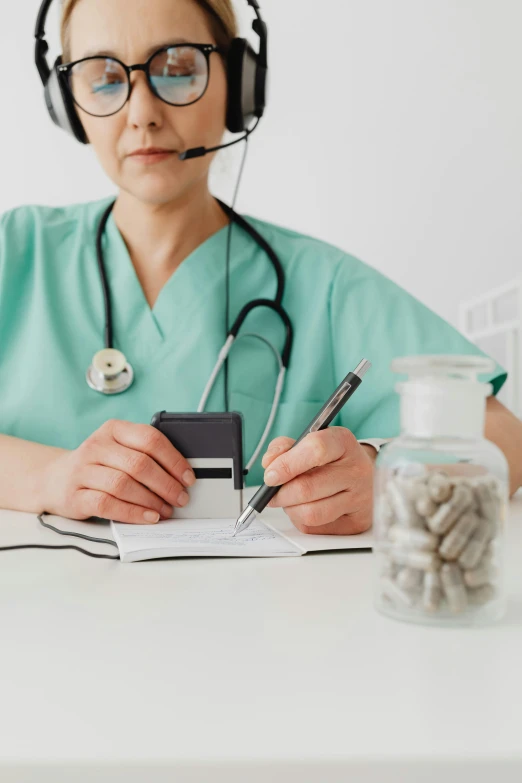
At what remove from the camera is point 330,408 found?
636mm

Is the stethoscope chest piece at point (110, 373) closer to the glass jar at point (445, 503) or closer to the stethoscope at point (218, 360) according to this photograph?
the stethoscope at point (218, 360)

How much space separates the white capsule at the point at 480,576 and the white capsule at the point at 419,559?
0.06 ft

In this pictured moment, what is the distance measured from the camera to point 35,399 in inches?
40.6

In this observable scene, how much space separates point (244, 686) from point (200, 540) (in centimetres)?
29

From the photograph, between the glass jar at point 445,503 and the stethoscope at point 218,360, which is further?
the stethoscope at point 218,360

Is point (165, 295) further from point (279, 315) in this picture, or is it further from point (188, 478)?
point (188, 478)

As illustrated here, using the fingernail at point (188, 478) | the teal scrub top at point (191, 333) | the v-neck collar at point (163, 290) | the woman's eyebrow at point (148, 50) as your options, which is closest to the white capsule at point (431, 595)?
the fingernail at point (188, 478)

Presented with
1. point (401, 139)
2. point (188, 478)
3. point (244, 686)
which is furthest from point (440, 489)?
point (401, 139)

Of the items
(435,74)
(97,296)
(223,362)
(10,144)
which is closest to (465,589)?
(223,362)

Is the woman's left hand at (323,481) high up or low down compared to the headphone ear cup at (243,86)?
down

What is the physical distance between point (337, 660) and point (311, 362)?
0.73 meters

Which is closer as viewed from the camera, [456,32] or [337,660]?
[337,660]

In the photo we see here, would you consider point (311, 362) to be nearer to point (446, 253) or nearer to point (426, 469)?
point (426, 469)

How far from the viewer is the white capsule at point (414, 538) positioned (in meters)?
0.40
